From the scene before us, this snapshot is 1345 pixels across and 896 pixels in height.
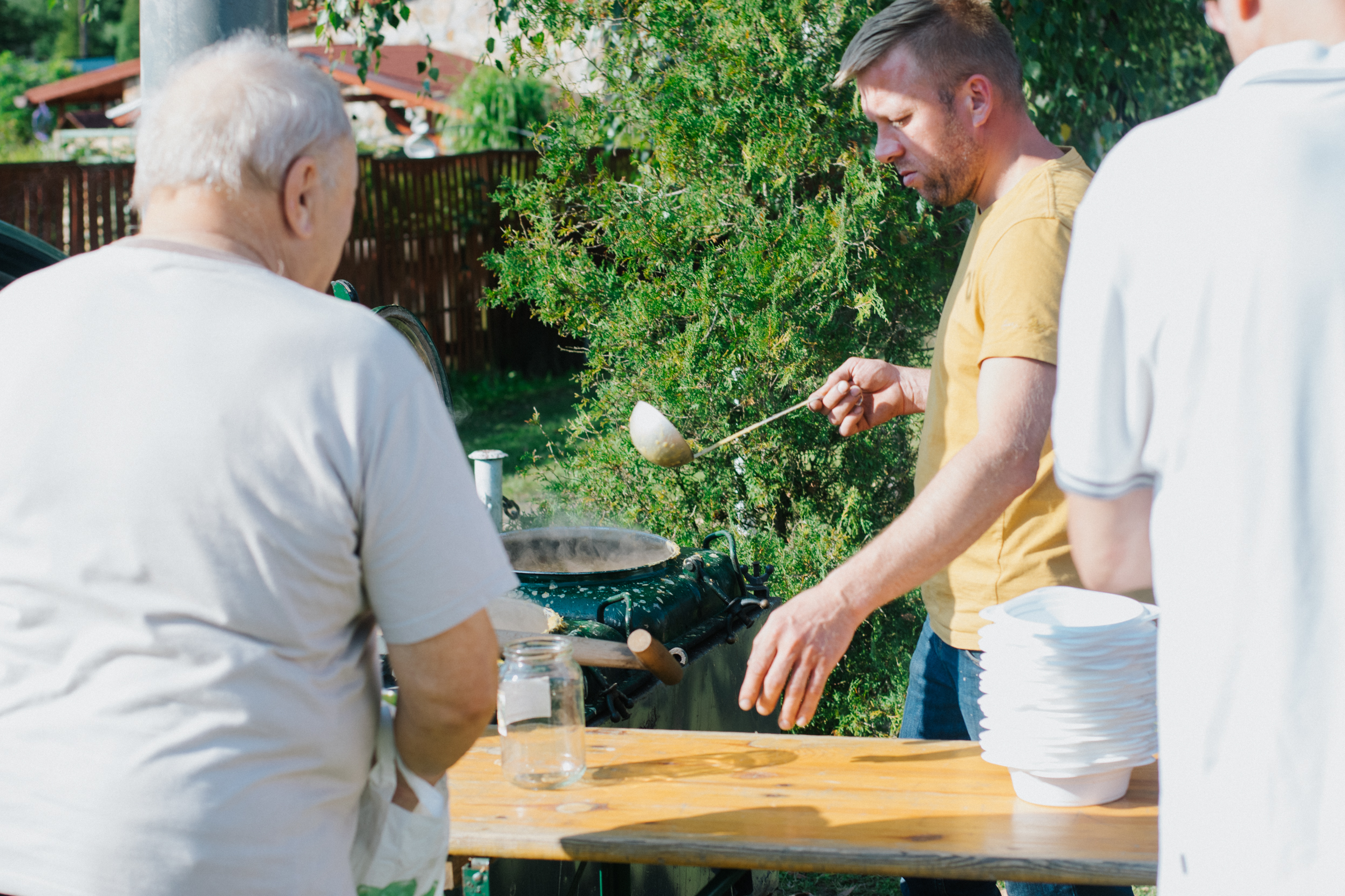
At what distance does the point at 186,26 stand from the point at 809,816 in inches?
67.8

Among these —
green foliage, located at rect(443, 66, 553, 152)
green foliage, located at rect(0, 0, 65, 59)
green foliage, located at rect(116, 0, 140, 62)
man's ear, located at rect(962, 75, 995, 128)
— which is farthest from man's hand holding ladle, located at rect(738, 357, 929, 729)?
green foliage, located at rect(116, 0, 140, 62)

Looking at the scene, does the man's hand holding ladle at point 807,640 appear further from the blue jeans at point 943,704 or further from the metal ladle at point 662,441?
the metal ladle at point 662,441

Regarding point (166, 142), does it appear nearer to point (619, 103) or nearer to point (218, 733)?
point (218, 733)

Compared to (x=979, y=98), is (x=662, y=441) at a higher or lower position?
lower

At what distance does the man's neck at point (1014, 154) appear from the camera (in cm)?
223

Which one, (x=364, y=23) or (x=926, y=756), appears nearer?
A: (x=926, y=756)

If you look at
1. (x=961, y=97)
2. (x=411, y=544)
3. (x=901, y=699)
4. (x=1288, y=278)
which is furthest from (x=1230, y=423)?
(x=901, y=699)

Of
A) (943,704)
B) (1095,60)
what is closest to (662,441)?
(943,704)

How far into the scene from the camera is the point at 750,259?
4293 mm

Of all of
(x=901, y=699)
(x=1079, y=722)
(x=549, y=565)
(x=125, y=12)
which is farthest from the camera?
(x=125, y=12)

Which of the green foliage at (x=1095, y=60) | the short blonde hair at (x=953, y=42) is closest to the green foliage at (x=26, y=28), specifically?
the green foliage at (x=1095, y=60)

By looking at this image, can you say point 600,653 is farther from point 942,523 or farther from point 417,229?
point 417,229

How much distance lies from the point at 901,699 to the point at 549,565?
168cm

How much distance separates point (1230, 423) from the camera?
43.3 inches
